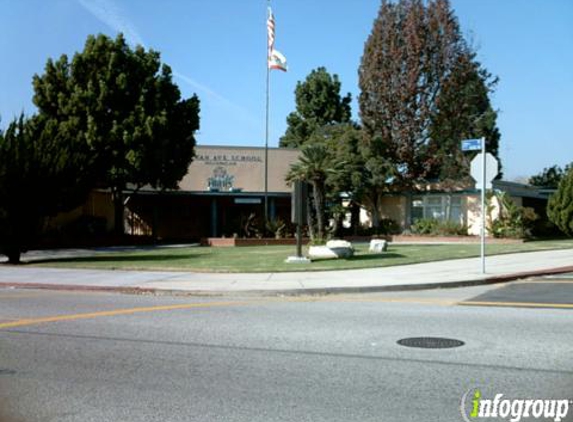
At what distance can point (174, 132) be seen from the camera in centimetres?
3650

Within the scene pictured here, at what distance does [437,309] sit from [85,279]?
1019 cm

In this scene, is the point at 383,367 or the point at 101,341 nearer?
the point at 383,367

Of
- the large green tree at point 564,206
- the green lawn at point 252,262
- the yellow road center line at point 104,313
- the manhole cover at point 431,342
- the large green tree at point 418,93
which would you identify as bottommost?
the yellow road center line at point 104,313

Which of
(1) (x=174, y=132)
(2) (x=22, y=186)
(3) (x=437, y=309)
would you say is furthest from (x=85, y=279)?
(1) (x=174, y=132)

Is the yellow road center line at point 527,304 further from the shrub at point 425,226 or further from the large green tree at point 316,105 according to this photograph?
the large green tree at point 316,105

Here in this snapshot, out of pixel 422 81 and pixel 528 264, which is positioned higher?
pixel 422 81

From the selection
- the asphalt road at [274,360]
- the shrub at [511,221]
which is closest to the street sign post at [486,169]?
the asphalt road at [274,360]

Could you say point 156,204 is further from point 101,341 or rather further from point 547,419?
point 547,419

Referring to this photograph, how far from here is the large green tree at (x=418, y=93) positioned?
123 feet

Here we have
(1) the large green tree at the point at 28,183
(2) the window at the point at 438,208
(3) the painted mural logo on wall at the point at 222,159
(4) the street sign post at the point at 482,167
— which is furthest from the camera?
(3) the painted mural logo on wall at the point at 222,159

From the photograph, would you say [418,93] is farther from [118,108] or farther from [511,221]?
[118,108]

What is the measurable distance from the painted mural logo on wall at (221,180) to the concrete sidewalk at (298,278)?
22.6m

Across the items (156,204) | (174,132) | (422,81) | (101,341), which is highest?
(422,81)

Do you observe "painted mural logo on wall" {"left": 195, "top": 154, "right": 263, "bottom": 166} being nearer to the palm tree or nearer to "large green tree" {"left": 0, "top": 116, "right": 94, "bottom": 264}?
the palm tree
